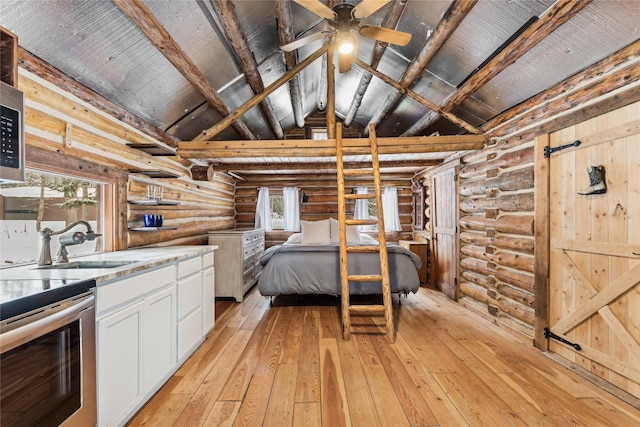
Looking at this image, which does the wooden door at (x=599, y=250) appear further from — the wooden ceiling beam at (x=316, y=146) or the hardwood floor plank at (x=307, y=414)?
the hardwood floor plank at (x=307, y=414)

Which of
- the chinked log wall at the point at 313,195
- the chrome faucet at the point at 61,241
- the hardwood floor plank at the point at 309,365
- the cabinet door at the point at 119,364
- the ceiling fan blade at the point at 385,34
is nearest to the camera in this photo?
the cabinet door at the point at 119,364

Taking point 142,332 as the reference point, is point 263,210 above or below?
above

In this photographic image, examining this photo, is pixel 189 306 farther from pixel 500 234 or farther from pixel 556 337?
pixel 500 234

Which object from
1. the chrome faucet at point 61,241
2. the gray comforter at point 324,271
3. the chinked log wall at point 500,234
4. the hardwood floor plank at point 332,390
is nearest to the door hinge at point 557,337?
the chinked log wall at point 500,234

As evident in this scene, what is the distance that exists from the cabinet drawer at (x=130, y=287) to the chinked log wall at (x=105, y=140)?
917 mm

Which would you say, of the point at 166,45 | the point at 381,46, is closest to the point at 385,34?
the point at 381,46

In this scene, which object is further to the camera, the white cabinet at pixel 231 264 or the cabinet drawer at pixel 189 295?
the white cabinet at pixel 231 264

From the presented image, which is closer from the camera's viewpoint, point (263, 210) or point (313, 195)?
point (263, 210)

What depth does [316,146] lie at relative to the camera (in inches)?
147

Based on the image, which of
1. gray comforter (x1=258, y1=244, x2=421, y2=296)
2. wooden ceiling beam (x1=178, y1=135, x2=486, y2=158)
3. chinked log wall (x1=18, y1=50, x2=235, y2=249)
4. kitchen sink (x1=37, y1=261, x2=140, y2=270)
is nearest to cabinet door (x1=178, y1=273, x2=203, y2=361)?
kitchen sink (x1=37, y1=261, x2=140, y2=270)

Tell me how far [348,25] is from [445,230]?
11.0 feet

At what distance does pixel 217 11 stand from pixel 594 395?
4.05 meters

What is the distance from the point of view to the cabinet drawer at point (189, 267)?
230 cm

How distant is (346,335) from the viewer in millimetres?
2770
